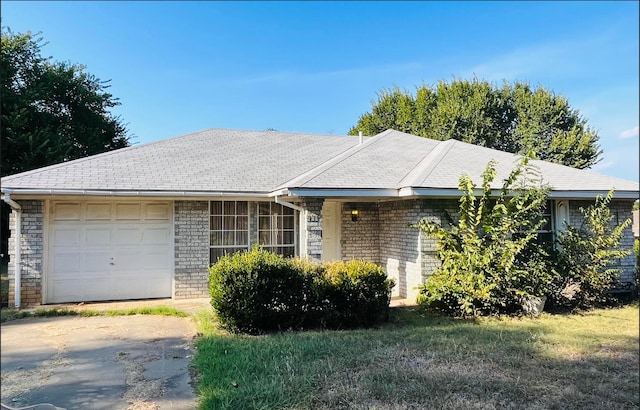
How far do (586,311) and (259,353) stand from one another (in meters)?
6.43

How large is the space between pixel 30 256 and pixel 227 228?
13.7 feet

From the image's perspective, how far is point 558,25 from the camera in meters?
2.96

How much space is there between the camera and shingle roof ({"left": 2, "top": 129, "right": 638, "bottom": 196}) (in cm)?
928

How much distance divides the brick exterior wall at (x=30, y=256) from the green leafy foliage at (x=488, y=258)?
812cm

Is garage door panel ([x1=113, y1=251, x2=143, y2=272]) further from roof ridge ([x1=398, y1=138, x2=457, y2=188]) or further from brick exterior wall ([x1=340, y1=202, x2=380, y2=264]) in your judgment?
roof ridge ([x1=398, y1=138, x2=457, y2=188])

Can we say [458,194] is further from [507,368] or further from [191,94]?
[191,94]

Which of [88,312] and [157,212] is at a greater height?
[157,212]

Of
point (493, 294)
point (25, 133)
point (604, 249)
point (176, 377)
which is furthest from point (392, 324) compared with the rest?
point (25, 133)

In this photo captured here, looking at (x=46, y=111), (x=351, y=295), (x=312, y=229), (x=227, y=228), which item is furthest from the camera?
(x=46, y=111)

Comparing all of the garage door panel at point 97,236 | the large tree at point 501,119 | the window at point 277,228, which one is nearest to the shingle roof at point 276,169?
the window at point 277,228

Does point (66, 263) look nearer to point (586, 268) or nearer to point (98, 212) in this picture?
point (98, 212)

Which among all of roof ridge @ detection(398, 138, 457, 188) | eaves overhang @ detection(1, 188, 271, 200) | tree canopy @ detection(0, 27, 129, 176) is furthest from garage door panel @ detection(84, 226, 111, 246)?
tree canopy @ detection(0, 27, 129, 176)

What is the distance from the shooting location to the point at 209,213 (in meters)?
10.4

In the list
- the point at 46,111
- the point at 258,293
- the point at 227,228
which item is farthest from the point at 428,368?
the point at 46,111
